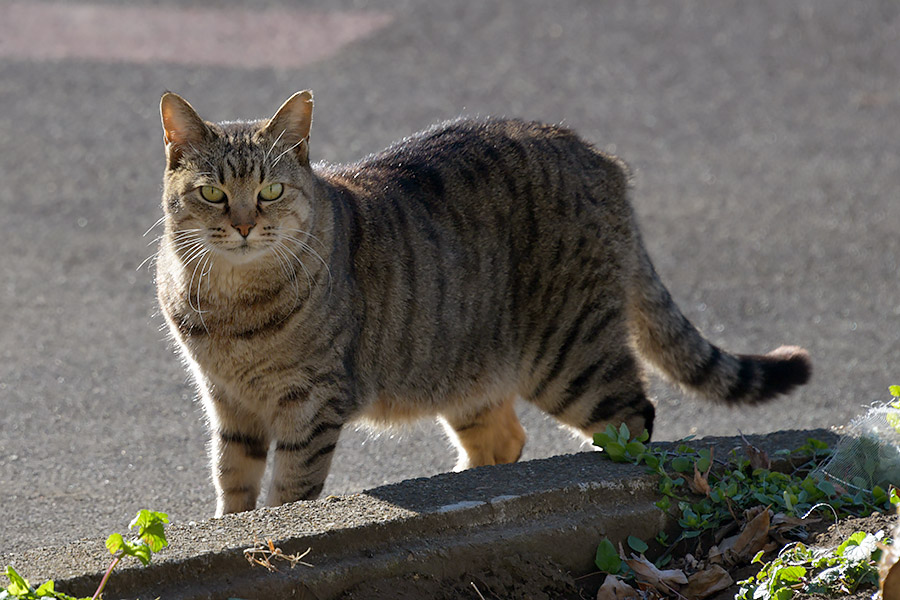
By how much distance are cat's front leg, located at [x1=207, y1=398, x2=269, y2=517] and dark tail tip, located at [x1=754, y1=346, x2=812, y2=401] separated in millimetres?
1812

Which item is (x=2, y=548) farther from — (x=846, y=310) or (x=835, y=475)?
(x=846, y=310)

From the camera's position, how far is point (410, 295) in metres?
3.85

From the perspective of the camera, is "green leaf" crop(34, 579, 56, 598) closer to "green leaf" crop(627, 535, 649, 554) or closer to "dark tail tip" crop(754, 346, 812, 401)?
"green leaf" crop(627, 535, 649, 554)

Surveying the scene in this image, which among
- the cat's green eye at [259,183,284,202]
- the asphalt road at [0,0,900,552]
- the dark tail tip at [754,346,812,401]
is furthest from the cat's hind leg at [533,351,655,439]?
the cat's green eye at [259,183,284,202]

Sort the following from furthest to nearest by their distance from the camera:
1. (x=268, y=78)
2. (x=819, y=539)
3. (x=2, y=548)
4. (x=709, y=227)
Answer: (x=268, y=78)
(x=709, y=227)
(x=2, y=548)
(x=819, y=539)

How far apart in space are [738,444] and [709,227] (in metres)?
3.59

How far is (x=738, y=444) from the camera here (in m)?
3.56

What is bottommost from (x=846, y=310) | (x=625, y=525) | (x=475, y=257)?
(x=846, y=310)

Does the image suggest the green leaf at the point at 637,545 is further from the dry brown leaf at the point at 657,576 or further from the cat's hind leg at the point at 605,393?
the cat's hind leg at the point at 605,393

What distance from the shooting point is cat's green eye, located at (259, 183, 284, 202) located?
347 cm

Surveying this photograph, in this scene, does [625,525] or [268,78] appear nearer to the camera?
[625,525]

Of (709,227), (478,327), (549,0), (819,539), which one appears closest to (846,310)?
(709,227)

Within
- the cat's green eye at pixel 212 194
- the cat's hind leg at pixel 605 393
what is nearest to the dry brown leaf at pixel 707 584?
the cat's hind leg at pixel 605 393

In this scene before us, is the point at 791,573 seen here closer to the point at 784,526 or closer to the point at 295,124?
the point at 784,526
